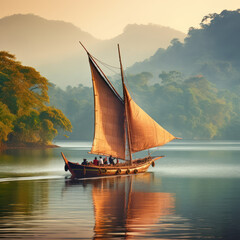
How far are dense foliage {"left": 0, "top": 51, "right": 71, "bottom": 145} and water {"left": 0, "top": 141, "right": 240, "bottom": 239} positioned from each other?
4608 centimetres

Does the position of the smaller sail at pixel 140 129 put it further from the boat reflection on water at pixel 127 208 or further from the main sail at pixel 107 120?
the boat reflection on water at pixel 127 208

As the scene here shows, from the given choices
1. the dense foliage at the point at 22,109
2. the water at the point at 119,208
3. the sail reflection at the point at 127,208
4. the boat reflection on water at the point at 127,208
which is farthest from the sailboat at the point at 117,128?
the dense foliage at the point at 22,109

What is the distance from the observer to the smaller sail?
146 feet

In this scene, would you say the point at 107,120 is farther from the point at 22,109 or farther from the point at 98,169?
the point at 22,109

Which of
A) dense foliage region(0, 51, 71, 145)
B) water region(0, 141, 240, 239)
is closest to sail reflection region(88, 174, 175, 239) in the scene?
water region(0, 141, 240, 239)

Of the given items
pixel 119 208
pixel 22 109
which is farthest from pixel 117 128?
pixel 22 109

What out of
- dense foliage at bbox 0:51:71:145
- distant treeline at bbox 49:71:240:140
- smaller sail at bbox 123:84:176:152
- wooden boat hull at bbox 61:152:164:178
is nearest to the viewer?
wooden boat hull at bbox 61:152:164:178

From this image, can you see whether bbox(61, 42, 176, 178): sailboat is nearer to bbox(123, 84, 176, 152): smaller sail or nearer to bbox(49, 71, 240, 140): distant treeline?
bbox(123, 84, 176, 152): smaller sail

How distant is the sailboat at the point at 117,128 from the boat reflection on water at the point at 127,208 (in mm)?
6081

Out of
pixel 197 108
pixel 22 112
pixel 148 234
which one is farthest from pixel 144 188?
pixel 197 108

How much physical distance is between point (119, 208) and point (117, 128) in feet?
67.3

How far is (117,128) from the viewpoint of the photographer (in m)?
44.2

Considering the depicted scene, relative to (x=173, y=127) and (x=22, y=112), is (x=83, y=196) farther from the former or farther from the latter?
(x=173, y=127)

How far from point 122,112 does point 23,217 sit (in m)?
23.6
